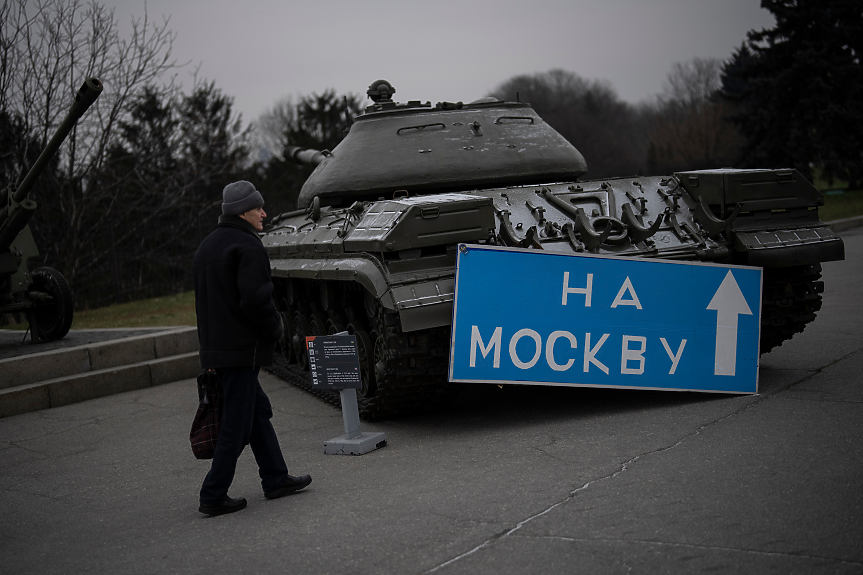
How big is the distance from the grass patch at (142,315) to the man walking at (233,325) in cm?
736

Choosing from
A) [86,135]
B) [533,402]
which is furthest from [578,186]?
[86,135]

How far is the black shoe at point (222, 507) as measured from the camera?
4570mm

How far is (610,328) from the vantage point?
6.03m

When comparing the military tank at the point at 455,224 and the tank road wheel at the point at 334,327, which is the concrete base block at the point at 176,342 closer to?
the military tank at the point at 455,224

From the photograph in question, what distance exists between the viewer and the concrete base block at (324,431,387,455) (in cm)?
561

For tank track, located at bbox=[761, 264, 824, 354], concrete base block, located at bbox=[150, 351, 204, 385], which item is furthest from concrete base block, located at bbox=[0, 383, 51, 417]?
tank track, located at bbox=[761, 264, 824, 354]

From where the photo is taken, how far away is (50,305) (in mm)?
10289

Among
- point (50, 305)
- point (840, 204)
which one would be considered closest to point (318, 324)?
point (50, 305)

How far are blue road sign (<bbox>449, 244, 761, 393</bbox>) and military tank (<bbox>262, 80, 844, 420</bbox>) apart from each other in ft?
0.91

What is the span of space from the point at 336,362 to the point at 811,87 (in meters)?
26.0

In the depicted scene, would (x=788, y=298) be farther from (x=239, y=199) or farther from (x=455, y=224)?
(x=239, y=199)

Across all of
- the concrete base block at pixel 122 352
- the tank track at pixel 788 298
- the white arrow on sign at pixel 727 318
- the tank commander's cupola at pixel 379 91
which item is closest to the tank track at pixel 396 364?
the white arrow on sign at pixel 727 318

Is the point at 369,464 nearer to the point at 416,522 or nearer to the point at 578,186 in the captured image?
the point at 416,522

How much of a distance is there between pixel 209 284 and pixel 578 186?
3581mm
